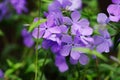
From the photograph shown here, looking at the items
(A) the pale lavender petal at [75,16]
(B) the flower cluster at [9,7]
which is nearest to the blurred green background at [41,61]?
(B) the flower cluster at [9,7]

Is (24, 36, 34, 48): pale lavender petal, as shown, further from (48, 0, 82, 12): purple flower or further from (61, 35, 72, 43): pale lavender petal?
(61, 35, 72, 43): pale lavender petal

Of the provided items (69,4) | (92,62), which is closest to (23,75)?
(92,62)

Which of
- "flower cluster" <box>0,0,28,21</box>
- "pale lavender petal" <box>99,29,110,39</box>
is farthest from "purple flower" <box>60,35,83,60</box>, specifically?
"flower cluster" <box>0,0,28,21</box>

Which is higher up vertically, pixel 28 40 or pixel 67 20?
pixel 67 20

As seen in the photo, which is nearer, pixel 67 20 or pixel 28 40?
pixel 67 20

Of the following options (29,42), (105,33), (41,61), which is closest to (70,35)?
(105,33)

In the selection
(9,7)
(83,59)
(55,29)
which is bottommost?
(9,7)

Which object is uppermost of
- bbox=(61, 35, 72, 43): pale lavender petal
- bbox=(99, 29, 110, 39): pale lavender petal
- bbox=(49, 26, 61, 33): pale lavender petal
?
bbox=(49, 26, 61, 33): pale lavender petal

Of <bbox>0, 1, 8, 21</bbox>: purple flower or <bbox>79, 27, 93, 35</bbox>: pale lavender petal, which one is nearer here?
<bbox>79, 27, 93, 35</bbox>: pale lavender petal

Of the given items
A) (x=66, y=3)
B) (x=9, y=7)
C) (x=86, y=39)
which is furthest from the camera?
(x=9, y=7)

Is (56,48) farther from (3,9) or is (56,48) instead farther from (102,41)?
(3,9)
